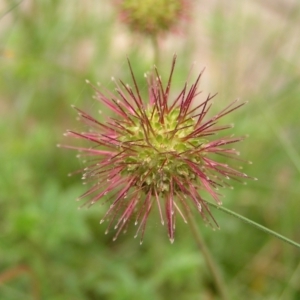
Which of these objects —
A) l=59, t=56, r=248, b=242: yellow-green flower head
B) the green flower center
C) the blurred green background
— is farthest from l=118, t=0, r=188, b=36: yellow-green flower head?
l=59, t=56, r=248, b=242: yellow-green flower head

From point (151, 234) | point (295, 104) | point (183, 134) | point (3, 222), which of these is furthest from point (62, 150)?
point (183, 134)

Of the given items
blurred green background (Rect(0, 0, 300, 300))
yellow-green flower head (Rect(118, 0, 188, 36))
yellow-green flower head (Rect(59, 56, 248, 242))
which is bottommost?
blurred green background (Rect(0, 0, 300, 300))

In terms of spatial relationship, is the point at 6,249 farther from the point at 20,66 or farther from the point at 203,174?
the point at 203,174

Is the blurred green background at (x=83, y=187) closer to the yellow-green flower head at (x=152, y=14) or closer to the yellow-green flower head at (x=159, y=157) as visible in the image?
the yellow-green flower head at (x=152, y=14)

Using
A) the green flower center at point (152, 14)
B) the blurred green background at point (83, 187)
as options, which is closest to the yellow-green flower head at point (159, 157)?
the blurred green background at point (83, 187)

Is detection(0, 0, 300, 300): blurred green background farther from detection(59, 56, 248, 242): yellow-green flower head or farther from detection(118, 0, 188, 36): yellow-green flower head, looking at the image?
detection(59, 56, 248, 242): yellow-green flower head

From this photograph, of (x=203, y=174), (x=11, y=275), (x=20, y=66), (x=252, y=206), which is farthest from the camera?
(x=252, y=206)

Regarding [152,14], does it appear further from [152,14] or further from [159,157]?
[159,157]
